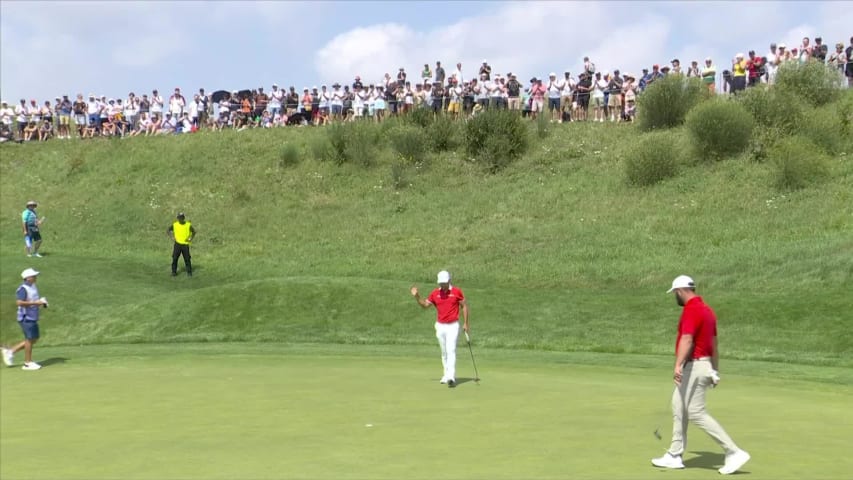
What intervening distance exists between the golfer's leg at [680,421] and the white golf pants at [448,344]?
7.03 meters

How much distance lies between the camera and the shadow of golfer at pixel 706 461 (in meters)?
12.4

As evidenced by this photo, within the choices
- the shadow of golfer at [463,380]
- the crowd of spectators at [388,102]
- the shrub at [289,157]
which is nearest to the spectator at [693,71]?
the crowd of spectators at [388,102]

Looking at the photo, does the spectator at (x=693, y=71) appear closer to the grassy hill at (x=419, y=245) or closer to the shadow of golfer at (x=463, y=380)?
the grassy hill at (x=419, y=245)

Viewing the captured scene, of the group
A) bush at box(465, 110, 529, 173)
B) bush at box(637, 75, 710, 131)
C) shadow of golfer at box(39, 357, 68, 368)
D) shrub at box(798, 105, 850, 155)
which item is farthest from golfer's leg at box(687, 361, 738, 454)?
bush at box(465, 110, 529, 173)

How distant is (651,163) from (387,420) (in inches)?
1254

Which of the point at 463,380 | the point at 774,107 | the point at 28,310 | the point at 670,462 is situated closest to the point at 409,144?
the point at 774,107

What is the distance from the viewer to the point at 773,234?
122ft

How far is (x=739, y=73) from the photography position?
49062 mm

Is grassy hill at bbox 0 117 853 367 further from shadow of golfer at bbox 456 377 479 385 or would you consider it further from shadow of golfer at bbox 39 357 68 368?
shadow of golfer at bbox 456 377 479 385

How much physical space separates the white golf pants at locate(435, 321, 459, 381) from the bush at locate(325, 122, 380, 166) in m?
34.9

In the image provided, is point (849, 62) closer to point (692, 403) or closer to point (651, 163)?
point (651, 163)

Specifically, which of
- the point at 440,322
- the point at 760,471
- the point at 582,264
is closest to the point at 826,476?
the point at 760,471

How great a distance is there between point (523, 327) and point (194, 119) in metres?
37.4

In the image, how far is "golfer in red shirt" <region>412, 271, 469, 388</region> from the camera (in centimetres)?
1909
